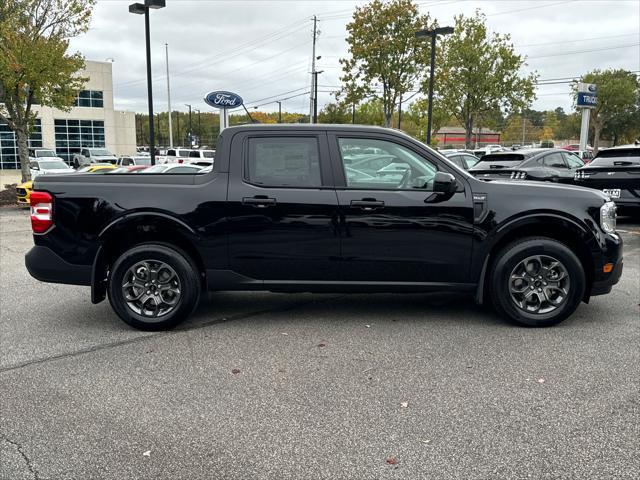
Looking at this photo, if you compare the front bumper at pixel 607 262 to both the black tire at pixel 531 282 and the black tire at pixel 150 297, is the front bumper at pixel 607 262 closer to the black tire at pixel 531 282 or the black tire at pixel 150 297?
the black tire at pixel 531 282

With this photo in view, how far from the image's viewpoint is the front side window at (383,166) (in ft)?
16.0

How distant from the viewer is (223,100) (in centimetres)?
1748

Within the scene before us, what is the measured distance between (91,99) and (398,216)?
168 feet

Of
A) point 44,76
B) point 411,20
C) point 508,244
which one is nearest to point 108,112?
point 411,20

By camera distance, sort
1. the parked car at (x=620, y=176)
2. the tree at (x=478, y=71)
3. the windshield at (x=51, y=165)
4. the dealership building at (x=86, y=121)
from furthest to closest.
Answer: the dealership building at (x=86, y=121)
the tree at (x=478, y=71)
the windshield at (x=51, y=165)
the parked car at (x=620, y=176)

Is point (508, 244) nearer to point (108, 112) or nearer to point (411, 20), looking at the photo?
point (411, 20)

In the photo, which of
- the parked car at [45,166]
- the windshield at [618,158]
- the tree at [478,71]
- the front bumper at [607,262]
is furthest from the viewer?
the tree at [478,71]

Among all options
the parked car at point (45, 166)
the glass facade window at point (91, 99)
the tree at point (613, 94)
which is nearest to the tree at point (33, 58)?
the parked car at point (45, 166)

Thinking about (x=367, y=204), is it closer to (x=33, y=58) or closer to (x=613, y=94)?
(x=33, y=58)

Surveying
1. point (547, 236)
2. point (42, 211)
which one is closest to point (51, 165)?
point (42, 211)

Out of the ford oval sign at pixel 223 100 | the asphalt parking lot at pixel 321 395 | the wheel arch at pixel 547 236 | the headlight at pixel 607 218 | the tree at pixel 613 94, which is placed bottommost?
the asphalt parking lot at pixel 321 395

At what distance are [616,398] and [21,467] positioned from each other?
351 cm

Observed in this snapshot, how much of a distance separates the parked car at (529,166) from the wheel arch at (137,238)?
29.4ft

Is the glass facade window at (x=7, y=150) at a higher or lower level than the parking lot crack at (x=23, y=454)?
higher
